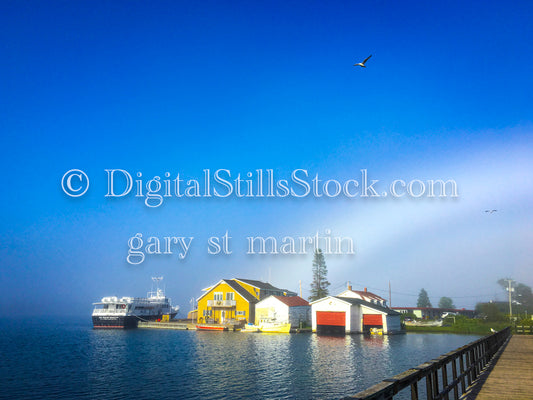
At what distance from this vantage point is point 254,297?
8800cm

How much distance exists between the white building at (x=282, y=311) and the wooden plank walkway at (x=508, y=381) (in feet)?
201

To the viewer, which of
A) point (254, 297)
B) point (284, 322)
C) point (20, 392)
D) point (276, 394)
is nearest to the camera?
point (276, 394)

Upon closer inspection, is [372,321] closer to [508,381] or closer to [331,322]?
[331,322]

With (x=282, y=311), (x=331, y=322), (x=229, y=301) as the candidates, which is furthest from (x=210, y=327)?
(x=331, y=322)

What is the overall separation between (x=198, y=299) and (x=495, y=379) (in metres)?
79.6

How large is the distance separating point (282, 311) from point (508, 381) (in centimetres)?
6809

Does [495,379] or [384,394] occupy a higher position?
[384,394]

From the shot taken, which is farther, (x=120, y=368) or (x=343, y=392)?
(x=120, y=368)

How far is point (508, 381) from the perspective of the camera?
14.7 meters

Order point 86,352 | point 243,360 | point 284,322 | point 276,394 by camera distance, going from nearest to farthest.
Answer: point 276,394, point 243,360, point 86,352, point 284,322

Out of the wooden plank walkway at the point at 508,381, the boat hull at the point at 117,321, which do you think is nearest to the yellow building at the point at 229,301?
the boat hull at the point at 117,321

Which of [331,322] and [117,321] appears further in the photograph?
[117,321]

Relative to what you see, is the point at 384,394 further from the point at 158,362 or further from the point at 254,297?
the point at 254,297

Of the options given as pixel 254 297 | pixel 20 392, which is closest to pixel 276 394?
pixel 20 392
